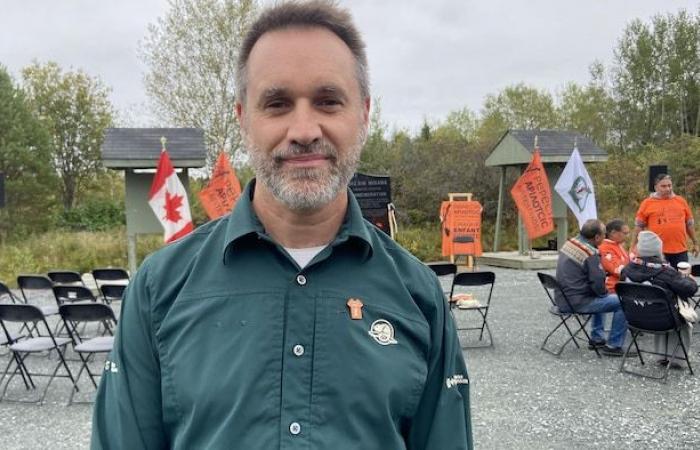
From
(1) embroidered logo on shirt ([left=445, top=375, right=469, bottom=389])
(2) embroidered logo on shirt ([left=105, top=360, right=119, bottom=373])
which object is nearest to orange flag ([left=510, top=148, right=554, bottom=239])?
(1) embroidered logo on shirt ([left=445, top=375, right=469, bottom=389])

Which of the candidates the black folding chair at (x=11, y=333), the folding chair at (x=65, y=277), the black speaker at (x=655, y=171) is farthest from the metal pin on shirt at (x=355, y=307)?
the black speaker at (x=655, y=171)

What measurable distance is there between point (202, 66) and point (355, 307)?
2394cm

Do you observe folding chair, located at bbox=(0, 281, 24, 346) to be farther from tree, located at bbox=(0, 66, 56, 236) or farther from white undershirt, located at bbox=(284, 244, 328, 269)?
tree, located at bbox=(0, 66, 56, 236)

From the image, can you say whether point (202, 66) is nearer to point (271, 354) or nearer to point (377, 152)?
point (377, 152)

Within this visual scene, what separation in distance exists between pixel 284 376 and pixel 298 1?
82 cm

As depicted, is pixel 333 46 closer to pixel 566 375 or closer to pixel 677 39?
pixel 566 375

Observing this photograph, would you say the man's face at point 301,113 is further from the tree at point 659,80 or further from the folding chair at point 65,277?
the tree at point 659,80

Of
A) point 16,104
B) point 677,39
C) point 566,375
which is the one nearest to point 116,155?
point 566,375

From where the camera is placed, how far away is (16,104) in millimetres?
26266

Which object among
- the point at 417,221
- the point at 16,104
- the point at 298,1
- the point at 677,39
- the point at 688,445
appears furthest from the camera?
the point at 677,39

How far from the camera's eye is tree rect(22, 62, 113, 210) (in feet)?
103

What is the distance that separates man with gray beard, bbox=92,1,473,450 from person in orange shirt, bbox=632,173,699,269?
8031 mm

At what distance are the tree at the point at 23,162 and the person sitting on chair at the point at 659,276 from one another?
959 inches

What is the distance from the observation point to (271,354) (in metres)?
1.26
